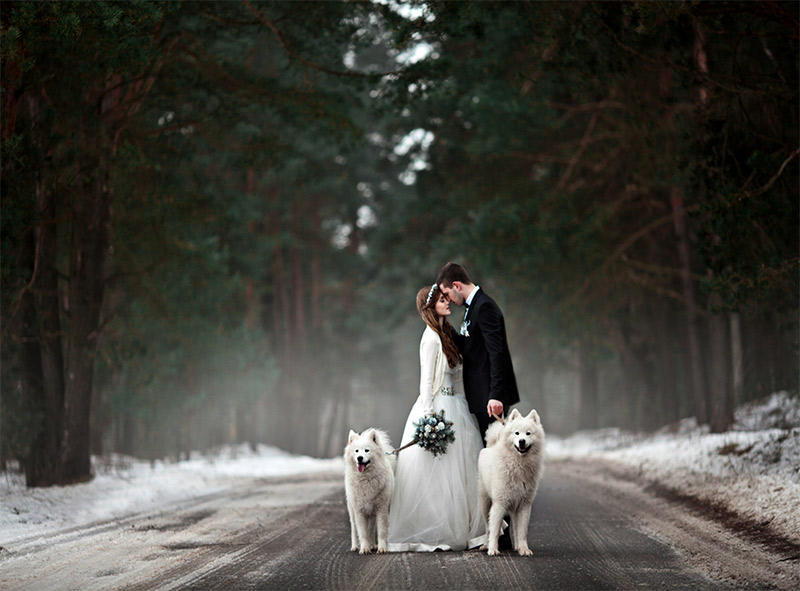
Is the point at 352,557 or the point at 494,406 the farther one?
the point at 494,406

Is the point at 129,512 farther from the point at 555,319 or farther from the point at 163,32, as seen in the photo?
the point at 555,319

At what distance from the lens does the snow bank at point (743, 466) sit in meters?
10.3

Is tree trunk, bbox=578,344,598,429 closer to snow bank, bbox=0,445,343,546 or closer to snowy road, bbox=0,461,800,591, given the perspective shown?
snow bank, bbox=0,445,343,546

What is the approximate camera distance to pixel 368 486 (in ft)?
27.6

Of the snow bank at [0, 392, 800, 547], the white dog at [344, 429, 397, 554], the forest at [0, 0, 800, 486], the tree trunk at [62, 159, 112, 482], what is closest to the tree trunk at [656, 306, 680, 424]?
the forest at [0, 0, 800, 486]

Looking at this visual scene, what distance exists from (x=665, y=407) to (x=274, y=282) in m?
18.6

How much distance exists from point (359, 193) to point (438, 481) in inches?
1370

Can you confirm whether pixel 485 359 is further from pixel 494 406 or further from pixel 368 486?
pixel 368 486

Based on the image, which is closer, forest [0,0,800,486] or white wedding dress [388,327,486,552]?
white wedding dress [388,327,486,552]

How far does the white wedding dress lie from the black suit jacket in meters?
0.16

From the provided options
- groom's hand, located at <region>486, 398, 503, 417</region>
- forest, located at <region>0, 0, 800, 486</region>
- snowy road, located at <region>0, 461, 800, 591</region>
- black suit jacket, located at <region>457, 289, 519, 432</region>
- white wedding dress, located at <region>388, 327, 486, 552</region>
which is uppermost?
forest, located at <region>0, 0, 800, 486</region>

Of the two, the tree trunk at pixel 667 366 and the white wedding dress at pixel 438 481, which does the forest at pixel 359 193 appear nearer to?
the tree trunk at pixel 667 366

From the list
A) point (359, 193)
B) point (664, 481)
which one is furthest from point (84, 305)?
point (359, 193)

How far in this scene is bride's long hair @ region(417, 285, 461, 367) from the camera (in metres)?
8.85
